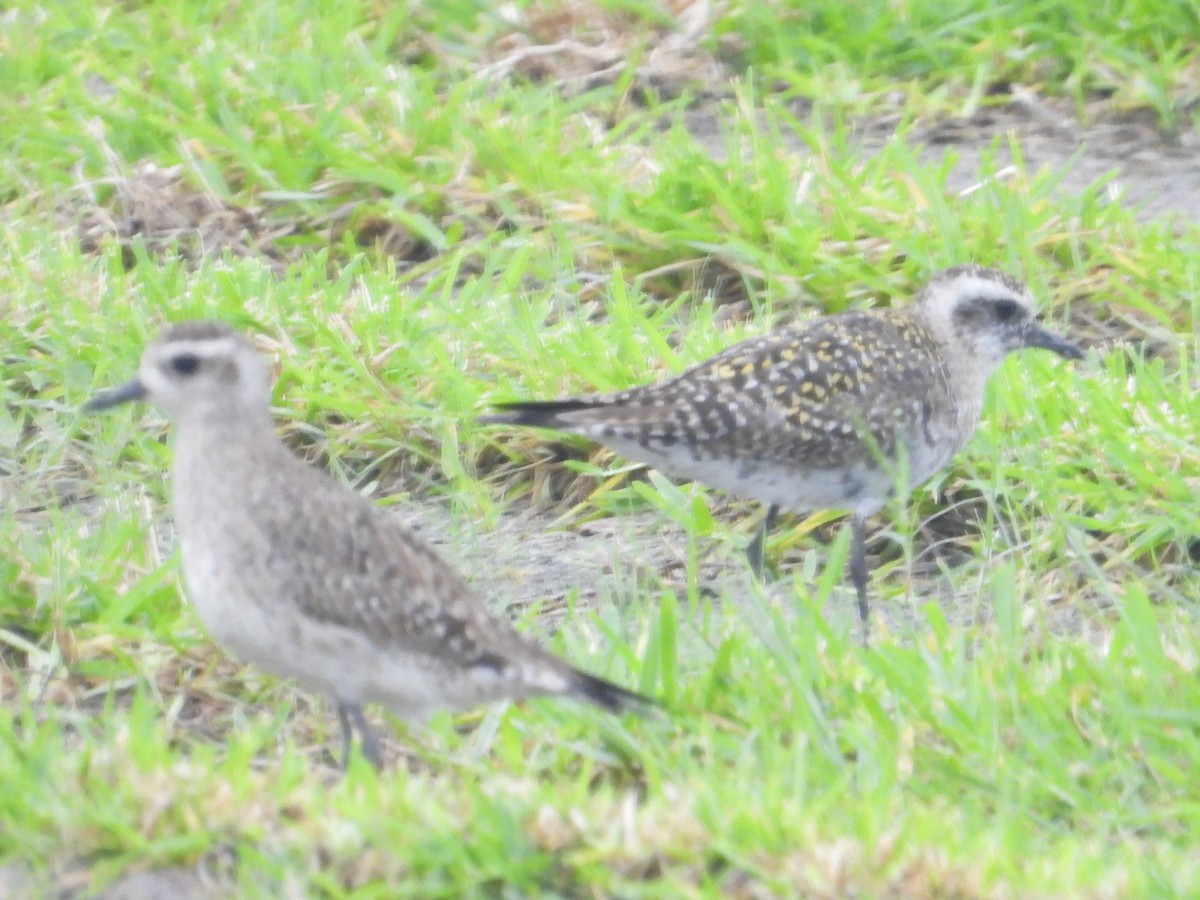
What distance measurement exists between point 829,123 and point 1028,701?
4877mm

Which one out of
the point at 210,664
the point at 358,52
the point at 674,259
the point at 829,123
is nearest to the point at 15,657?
the point at 210,664

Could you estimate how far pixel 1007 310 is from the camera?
279 inches

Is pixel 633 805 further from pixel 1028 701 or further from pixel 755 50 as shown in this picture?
pixel 755 50

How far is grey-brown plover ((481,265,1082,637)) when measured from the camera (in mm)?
6254

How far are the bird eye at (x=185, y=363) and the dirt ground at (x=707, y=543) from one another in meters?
1.37

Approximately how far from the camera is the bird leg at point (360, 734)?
4820 millimetres

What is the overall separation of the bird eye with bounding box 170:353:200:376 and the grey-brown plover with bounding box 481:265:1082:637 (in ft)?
3.87

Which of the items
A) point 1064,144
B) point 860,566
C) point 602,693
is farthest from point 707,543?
point 1064,144

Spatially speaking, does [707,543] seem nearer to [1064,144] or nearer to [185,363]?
[185,363]

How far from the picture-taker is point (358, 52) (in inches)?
366

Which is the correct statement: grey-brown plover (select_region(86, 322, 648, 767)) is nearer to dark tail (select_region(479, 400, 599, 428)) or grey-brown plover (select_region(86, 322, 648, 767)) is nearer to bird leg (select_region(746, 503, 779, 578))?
dark tail (select_region(479, 400, 599, 428))

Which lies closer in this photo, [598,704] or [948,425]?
[598,704]

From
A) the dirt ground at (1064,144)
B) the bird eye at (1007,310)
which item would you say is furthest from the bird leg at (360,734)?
the dirt ground at (1064,144)

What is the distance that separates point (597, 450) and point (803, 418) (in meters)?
0.84
